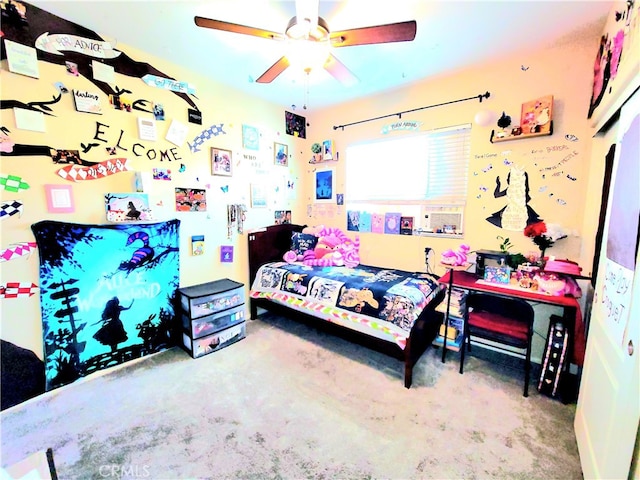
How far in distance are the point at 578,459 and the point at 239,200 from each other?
323 centimetres

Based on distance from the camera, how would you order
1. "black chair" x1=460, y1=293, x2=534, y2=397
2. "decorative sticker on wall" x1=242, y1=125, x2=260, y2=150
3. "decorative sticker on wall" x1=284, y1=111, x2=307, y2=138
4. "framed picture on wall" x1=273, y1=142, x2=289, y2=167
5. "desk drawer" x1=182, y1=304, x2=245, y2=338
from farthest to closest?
"decorative sticker on wall" x1=284, y1=111, x2=307, y2=138 → "framed picture on wall" x1=273, y1=142, x2=289, y2=167 → "decorative sticker on wall" x1=242, y1=125, x2=260, y2=150 → "desk drawer" x1=182, y1=304, x2=245, y2=338 → "black chair" x1=460, y1=293, x2=534, y2=397

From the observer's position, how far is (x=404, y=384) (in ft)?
6.78

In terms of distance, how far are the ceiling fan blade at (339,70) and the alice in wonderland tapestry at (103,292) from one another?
1.86 metres

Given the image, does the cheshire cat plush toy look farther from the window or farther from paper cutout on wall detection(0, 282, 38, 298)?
paper cutout on wall detection(0, 282, 38, 298)

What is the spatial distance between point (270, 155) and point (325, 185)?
2.70ft

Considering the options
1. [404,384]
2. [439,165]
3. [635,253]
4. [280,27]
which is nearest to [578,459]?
[404,384]

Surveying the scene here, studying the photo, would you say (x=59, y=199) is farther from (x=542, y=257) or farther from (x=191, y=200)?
(x=542, y=257)

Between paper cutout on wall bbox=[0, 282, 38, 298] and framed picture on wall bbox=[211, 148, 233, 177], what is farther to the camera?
framed picture on wall bbox=[211, 148, 233, 177]

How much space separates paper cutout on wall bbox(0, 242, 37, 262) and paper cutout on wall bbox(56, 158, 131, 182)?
514 mm

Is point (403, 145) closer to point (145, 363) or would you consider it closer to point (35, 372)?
→ point (145, 363)

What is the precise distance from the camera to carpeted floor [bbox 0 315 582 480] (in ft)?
4.67

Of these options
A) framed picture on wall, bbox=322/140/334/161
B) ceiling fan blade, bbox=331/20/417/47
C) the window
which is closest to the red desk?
the window

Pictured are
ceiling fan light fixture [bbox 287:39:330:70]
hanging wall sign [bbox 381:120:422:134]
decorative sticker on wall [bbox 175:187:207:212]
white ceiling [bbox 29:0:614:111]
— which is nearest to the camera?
ceiling fan light fixture [bbox 287:39:330:70]

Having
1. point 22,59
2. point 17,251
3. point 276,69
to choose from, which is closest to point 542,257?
point 276,69
